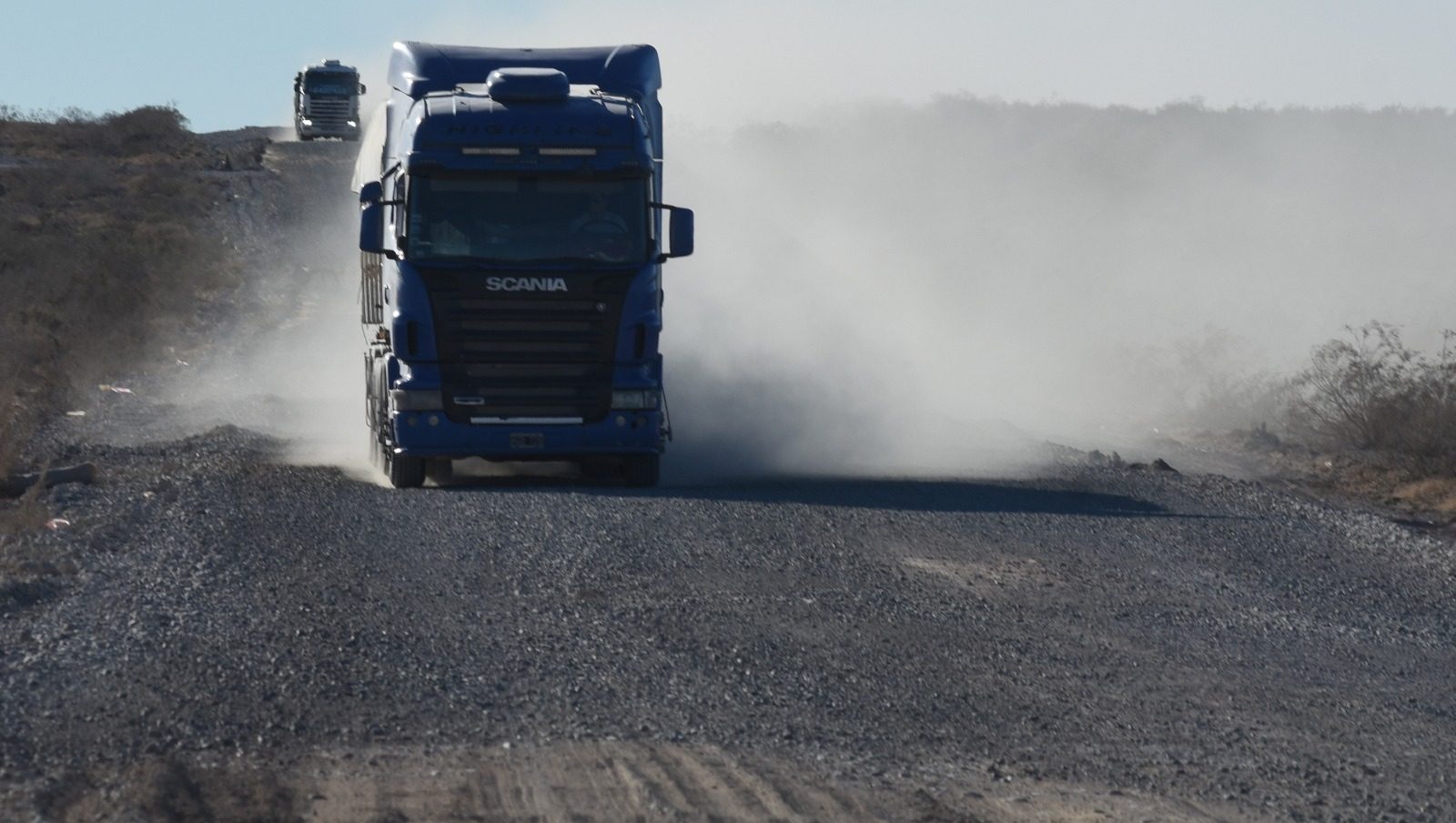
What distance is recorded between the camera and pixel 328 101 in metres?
54.1

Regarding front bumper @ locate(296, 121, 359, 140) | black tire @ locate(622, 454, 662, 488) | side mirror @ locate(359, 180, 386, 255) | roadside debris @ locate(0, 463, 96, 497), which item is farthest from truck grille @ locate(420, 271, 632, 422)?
front bumper @ locate(296, 121, 359, 140)

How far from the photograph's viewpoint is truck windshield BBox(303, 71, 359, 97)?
5244 cm

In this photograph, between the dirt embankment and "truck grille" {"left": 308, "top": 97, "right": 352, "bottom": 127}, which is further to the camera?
"truck grille" {"left": 308, "top": 97, "right": 352, "bottom": 127}

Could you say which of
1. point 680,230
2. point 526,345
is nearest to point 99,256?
point 526,345

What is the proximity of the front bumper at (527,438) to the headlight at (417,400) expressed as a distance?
0.06 metres

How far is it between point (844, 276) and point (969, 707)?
1277 inches

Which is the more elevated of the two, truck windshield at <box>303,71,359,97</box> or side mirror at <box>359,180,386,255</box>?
truck windshield at <box>303,71,359,97</box>

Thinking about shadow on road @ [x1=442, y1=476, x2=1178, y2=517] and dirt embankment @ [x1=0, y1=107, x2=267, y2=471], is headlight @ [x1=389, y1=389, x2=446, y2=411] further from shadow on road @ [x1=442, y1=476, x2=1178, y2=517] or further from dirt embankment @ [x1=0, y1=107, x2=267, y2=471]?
dirt embankment @ [x1=0, y1=107, x2=267, y2=471]

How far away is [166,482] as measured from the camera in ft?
50.2

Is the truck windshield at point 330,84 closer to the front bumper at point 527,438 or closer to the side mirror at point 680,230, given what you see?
the front bumper at point 527,438

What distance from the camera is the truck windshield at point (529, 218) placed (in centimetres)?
1502

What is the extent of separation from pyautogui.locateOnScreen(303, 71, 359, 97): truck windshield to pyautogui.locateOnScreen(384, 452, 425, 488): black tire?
39084mm

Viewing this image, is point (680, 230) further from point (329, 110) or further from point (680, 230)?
point (329, 110)

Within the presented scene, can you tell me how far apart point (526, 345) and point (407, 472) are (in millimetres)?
1639
